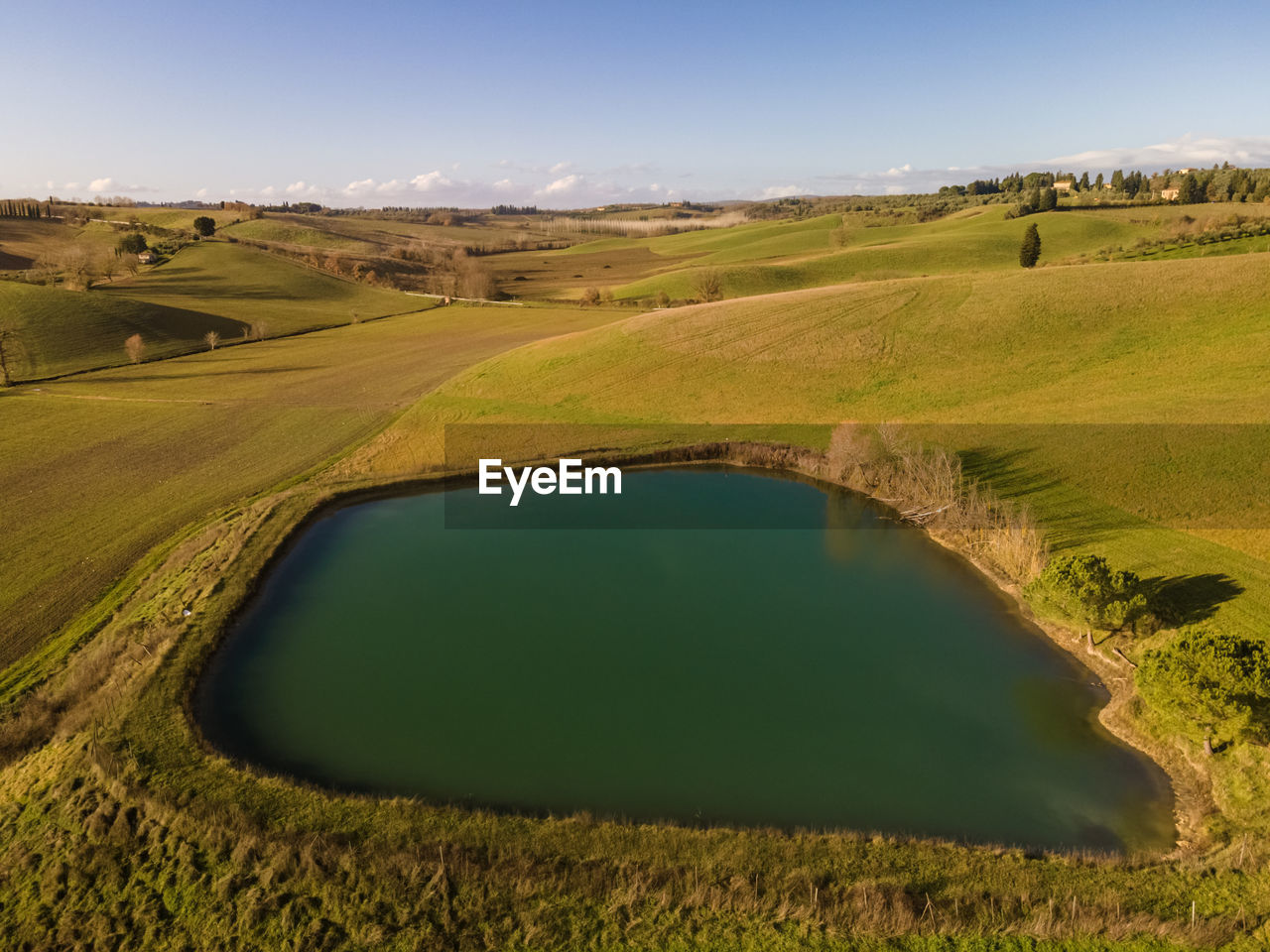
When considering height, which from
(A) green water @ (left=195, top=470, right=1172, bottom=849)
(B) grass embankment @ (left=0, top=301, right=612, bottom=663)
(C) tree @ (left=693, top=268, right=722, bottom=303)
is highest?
(C) tree @ (left=693, top=268, right=722, bottom=303)

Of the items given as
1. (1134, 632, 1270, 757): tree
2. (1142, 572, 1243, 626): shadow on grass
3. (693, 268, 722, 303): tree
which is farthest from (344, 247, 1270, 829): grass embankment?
(693, 268, 722, 303): tree

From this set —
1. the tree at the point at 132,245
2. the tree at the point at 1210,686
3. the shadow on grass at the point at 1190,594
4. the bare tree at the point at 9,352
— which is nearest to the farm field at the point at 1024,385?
the shadow on grass at the point at 1190,594

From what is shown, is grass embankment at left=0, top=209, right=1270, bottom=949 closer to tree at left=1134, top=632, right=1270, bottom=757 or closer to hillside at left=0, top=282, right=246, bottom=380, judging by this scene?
tree at left=1134, top=632, right=1270, bottom=757

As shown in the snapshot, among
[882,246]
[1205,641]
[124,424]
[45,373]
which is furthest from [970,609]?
[882,246]

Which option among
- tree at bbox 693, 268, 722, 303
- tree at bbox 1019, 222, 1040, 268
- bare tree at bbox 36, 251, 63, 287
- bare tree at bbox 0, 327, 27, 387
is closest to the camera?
bare tree at bbox 0, 327, 27, 387

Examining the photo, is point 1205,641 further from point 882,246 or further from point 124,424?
point 882,246

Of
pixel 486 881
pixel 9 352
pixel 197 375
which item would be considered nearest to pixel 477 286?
pixel 197 375

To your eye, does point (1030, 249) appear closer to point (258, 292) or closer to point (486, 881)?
point (486, 881)

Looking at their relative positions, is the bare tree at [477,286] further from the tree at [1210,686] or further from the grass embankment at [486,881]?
the tree at [1210,686]
